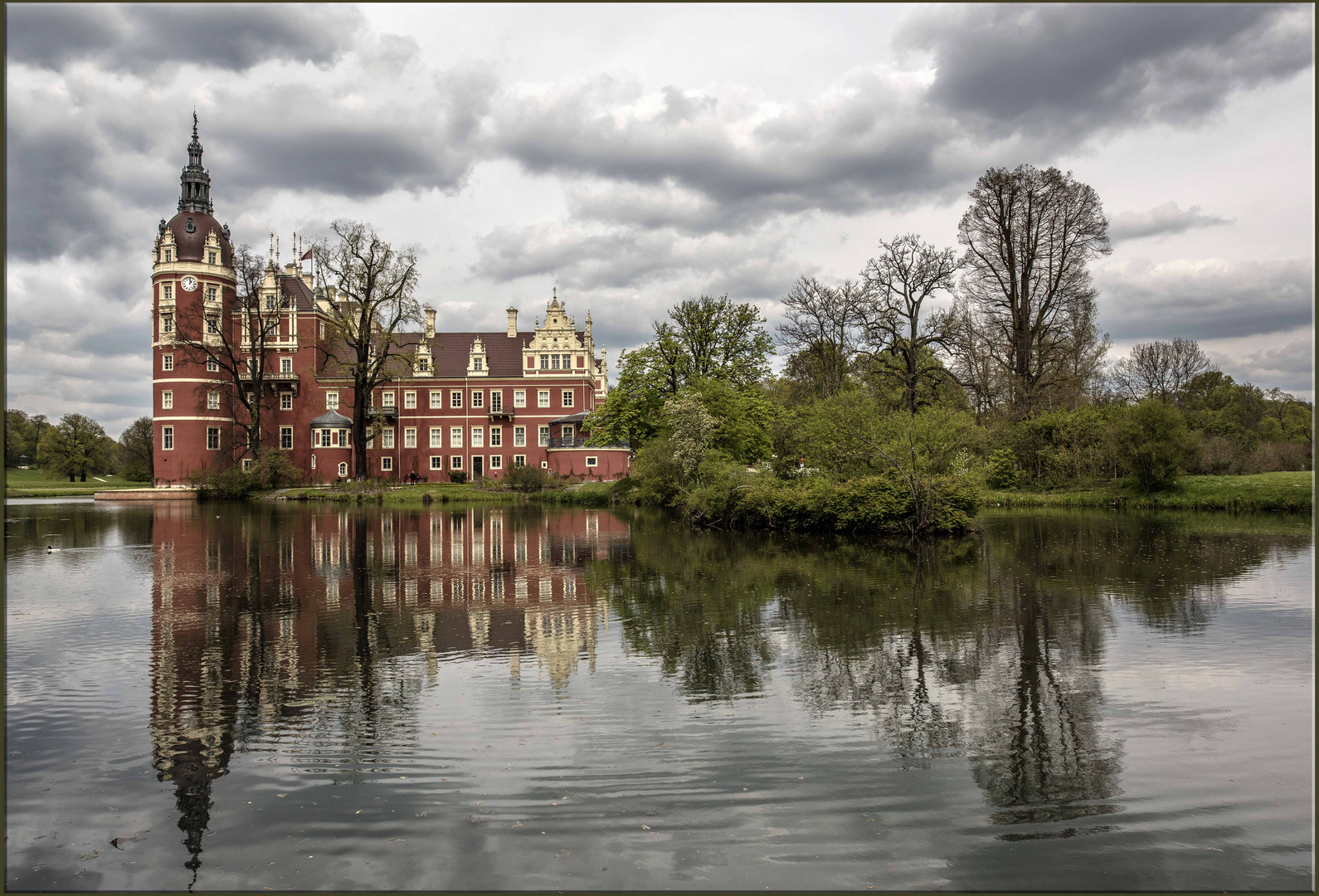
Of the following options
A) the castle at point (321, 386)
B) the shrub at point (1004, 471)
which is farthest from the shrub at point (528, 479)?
the shrub at point (1004, 471)

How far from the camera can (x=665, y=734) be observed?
23.3 feet

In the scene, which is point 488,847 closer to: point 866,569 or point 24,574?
point 866,569

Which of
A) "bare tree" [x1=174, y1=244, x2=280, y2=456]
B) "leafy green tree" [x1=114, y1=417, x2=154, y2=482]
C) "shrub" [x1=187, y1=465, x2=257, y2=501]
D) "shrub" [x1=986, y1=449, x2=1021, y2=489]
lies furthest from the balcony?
"shrub" [x1=986, y1=449, x2=1021, y2=489]

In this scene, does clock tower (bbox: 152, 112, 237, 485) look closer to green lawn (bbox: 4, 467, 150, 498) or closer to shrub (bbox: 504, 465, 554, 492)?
green lawn (bbox: 4, 467, 150, 498)

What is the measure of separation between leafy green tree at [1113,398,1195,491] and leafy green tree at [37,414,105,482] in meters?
92.5

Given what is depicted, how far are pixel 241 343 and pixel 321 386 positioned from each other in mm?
6512

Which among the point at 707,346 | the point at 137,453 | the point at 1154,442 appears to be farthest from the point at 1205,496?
the point at 137,453

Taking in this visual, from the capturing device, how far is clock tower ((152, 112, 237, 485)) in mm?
57312

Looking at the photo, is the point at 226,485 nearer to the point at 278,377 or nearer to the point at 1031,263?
the point at 278,377

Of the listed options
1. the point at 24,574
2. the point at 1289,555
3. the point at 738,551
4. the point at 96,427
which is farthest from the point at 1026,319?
the point at 96,427

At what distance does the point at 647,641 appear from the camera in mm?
10625

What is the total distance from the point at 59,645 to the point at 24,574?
8453 millimetres

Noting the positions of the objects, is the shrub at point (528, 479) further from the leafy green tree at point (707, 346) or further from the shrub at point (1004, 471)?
the shrub at point (1004, 471)

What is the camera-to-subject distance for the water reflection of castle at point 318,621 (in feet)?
25.3
